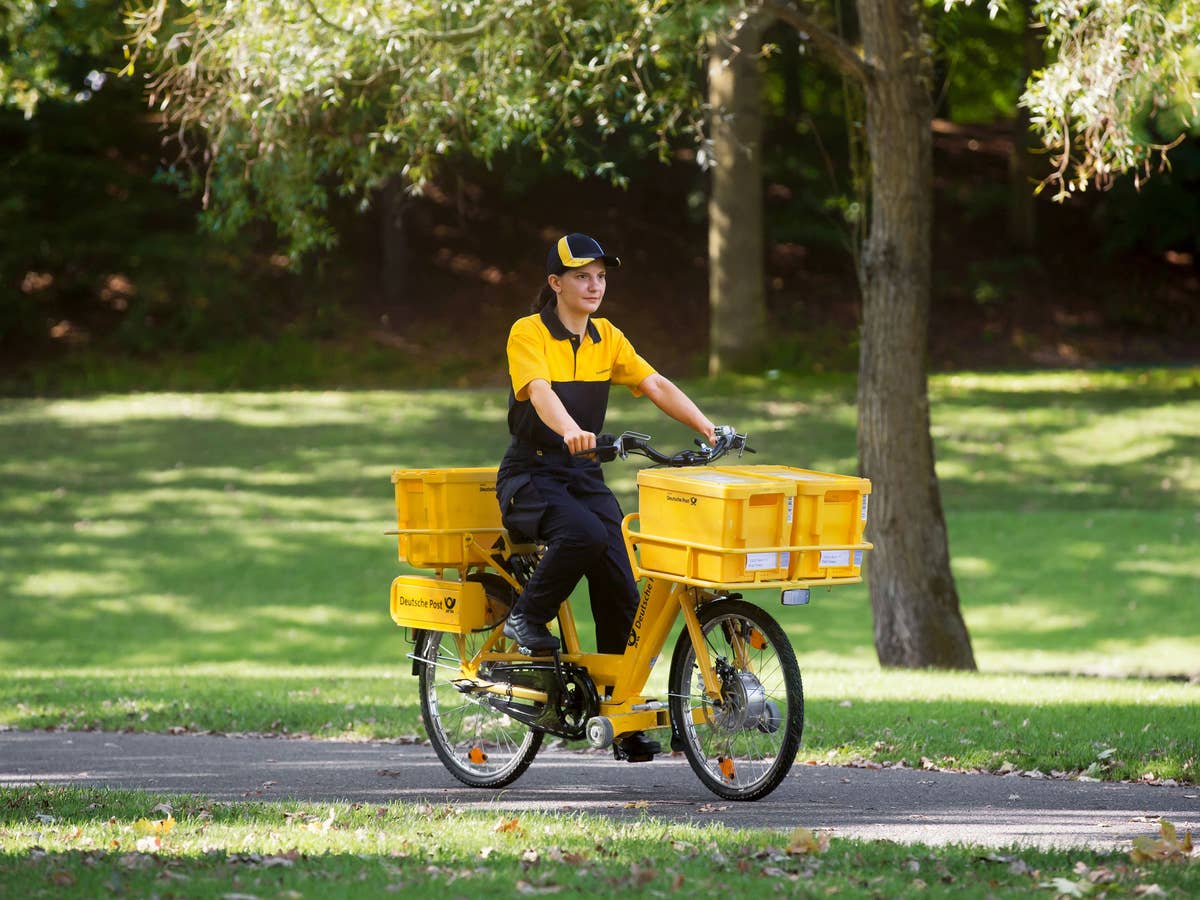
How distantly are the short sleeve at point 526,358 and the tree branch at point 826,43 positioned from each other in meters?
5.26

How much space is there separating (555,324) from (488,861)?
7.52ft

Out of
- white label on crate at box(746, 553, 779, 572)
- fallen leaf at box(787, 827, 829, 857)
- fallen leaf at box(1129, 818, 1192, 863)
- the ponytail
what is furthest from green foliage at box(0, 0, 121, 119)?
fallen leaf at box(1129, 818, 1192, 863)

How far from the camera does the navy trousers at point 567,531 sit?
645 centimetres

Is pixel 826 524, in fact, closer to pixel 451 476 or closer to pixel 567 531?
pixel 567 531

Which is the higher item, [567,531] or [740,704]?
[567,531]

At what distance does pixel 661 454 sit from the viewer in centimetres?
624

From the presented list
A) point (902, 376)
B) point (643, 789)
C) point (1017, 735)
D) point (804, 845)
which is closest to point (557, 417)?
point (643, 789)

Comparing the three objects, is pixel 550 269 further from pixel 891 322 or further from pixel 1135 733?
Result: pixel 891 322

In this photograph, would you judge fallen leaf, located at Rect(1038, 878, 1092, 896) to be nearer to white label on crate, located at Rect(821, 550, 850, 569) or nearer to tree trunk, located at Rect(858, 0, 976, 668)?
white label on crate, located at Rect(821, 550, 850, 569)

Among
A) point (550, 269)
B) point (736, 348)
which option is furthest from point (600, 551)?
point (736, 348)

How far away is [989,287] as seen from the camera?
110 feet

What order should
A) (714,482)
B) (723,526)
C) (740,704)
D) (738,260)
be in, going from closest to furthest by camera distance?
(723,526)
(714,482)
(740,704)
(738,260)

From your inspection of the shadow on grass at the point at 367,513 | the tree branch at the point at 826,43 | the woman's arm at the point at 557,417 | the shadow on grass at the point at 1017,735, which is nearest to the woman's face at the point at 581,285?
the woman's arm at the point at 557,417

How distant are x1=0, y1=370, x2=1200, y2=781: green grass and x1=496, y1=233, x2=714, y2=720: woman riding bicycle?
1.86 metres
